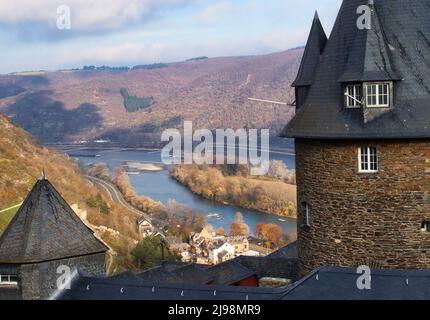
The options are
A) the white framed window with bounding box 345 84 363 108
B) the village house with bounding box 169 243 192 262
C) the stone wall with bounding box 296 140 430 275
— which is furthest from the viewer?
the village house with bounding box 169 243 192 262

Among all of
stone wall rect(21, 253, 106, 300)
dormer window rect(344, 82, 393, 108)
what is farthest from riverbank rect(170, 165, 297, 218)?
stone wall rect(21, 253, 106, 300)

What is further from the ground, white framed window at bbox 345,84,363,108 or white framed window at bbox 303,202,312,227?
white framed window at bbox 345,84,363,108

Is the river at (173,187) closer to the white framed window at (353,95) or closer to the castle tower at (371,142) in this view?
the castle tower at (371,142)

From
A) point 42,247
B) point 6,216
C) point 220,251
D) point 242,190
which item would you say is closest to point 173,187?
point 242,190

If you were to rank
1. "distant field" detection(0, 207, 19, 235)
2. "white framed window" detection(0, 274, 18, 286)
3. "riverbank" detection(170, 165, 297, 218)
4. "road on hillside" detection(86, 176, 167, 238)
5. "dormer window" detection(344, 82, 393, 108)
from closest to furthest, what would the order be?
"dormer window" detection(344, 82, 393, 108)
"white framed window" detection(0, 274, 18, 286)
"distant field" detection(0, 207, 19, 235)
"road on hillside" detection(86, 176, 167, 238)
"riverbank" detection(170, 165, 297, 218)

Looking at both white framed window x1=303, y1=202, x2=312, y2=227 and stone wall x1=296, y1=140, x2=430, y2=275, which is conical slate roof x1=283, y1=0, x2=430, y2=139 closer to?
stone wall x1=296, y1=140, x2=430, y2=275

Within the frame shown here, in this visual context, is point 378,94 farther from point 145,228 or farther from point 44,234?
point 145,228
